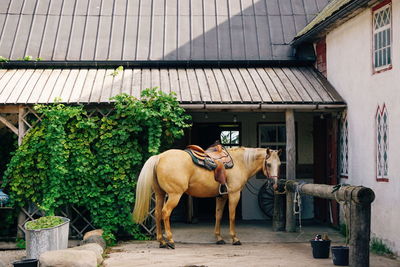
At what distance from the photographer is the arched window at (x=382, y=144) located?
412 inches

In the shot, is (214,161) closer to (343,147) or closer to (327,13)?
(343,147)

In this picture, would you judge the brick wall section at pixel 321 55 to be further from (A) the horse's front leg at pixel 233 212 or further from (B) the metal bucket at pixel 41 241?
(B) the metal bucket at pixel 41 241

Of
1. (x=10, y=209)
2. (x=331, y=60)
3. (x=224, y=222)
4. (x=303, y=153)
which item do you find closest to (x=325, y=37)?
(x=331, y=60)

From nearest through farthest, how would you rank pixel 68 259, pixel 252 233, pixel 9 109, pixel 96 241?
pixel 68 259, pixel 96 241, pixel 9 109, pixel 252 233

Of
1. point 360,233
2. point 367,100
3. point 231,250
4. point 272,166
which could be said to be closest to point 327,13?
point 367,100

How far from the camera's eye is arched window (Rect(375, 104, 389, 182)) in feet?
34.4

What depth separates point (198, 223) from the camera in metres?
14.2

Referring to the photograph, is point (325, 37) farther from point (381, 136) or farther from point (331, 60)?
point (381, 136)

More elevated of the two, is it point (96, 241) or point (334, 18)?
point (334, 18)

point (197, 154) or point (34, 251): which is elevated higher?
point (197, 154)

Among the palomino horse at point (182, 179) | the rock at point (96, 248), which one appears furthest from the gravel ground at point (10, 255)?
the palomino horse at point (182, 179)

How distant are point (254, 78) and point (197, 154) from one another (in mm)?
3156

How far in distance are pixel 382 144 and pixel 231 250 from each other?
127 inches

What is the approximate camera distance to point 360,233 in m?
8.55
